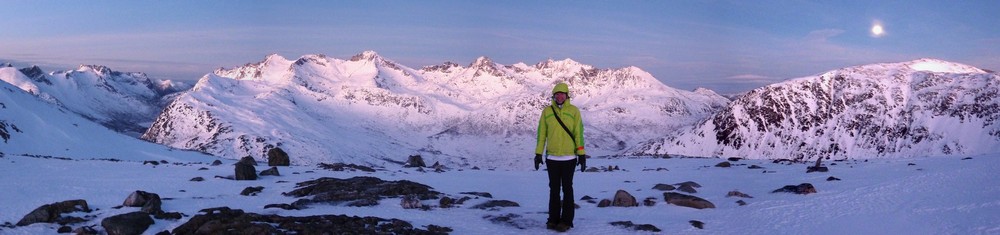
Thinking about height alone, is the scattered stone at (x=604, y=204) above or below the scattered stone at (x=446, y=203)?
above

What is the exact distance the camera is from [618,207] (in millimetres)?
19500

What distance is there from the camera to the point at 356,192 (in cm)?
2262

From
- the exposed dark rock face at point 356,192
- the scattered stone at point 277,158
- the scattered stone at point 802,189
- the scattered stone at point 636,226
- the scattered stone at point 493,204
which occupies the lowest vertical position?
the scattered stone at point 277,158

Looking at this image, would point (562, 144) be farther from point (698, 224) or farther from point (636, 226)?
point (698, 224)

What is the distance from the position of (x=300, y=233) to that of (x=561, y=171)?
6014 millimetres

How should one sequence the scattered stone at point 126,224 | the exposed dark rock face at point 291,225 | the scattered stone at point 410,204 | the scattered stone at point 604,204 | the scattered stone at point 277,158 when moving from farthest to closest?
the scattered stone at point 277,158
the scattered stone at point 604,204
the scattered stone at point 410,204
the scattered stone at point 126,224
the exposed dark rock face at point 291,225

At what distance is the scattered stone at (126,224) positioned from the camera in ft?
45.4

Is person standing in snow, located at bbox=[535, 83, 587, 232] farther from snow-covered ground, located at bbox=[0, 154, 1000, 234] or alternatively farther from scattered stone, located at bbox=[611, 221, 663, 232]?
scattered stone, located at bbox=[611, 221, 663, 232]

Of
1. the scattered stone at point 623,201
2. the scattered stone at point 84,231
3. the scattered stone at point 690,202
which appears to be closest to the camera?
the scattered stone at point 84,231

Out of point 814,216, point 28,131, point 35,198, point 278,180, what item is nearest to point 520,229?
point 814,216

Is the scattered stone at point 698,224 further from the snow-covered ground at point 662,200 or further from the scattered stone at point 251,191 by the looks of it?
the scattered stone at point 251,191

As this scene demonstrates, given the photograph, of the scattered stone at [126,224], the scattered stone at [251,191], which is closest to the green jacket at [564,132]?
the scattered stone at [126,224]

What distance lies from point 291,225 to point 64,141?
82104 millimetres

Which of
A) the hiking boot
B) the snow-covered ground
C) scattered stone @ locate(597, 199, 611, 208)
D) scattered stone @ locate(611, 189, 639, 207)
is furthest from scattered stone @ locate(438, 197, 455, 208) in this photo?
the hiking boot
